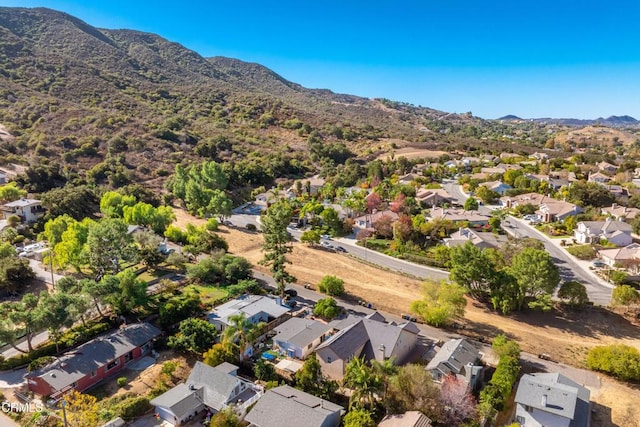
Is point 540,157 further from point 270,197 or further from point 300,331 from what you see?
point 300,331

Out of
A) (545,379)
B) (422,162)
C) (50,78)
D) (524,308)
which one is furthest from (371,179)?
(50,78)

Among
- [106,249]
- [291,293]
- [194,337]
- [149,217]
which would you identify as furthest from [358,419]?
[149,217]

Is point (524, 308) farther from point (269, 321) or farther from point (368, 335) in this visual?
point (269, 321)

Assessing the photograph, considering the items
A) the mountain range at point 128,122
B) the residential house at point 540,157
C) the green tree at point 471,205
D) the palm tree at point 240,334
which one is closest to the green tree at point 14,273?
the palm tree at point 240,334

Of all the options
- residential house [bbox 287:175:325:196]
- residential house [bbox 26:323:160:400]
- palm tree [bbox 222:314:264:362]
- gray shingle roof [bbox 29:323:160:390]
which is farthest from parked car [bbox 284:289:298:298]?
residential house [bbox 287:175:325:196]

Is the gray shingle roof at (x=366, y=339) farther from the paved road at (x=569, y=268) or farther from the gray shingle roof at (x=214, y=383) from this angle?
the paved road at (x=569, y=268)
